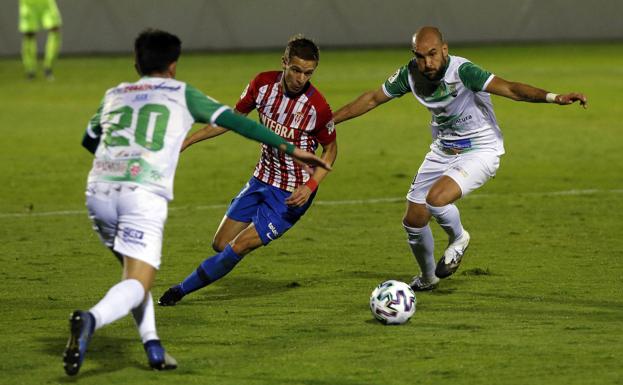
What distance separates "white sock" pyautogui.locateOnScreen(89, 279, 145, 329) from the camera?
6.21m

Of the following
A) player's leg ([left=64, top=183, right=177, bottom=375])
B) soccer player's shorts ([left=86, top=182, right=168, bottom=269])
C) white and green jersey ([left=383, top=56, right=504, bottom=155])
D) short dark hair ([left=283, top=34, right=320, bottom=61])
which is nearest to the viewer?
player's leg ([left=64, top=183, right=177, bottom=375])

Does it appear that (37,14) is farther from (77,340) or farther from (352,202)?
(77,340)

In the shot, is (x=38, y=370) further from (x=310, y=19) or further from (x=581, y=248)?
(x=310, y=19)

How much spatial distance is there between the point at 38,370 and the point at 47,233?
524 cm

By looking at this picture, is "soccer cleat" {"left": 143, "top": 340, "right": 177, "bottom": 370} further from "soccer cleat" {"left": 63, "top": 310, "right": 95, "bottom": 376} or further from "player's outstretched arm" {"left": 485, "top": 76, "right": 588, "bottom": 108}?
"player's outstretched arm" {"left": 485, "top": 76, "right": 588, "bottom": 108}

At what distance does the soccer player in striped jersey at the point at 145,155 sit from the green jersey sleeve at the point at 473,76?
2.55 metres

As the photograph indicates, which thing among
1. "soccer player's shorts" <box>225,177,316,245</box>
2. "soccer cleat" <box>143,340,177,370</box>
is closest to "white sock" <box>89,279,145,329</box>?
"soccer cleat" <box>143,340,177,370</box>

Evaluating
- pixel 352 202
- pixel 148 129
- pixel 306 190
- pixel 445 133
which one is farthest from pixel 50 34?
pixel 148 129

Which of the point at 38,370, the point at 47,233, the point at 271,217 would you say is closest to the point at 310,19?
the point at 47,233

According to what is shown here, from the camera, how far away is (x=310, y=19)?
3572 centimetres

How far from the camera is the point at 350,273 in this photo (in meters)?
9.78

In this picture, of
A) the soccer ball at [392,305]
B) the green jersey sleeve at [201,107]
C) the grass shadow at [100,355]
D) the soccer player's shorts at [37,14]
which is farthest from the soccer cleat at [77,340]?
the soccer player's shorts at [37,14]

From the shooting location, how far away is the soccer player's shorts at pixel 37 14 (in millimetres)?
29375

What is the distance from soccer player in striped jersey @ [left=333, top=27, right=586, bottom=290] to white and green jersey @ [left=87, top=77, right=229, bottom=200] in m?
2.54
